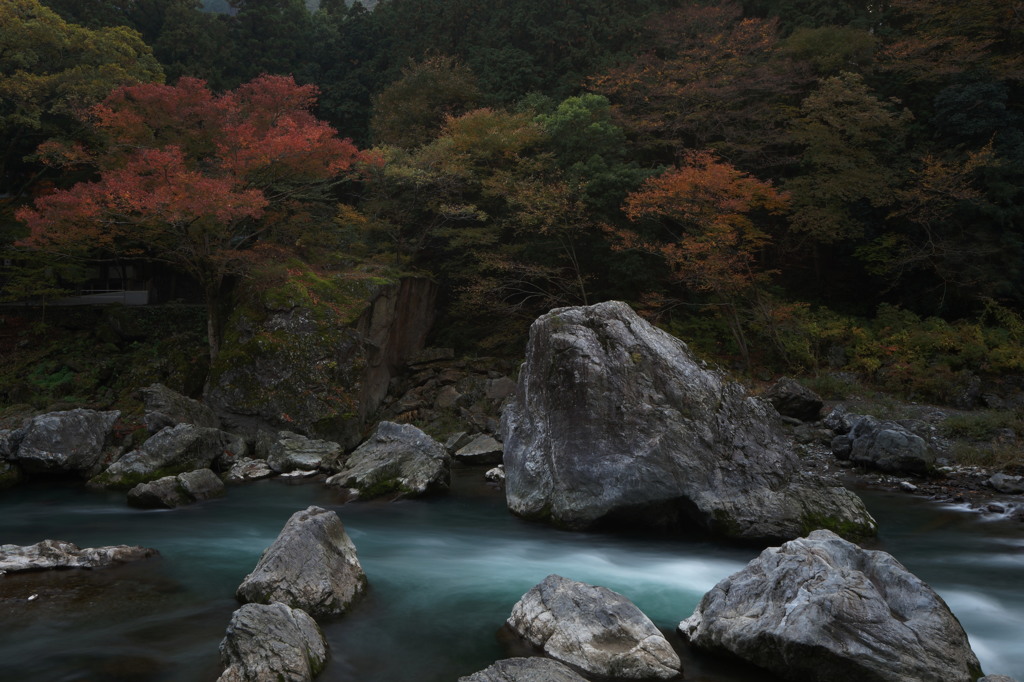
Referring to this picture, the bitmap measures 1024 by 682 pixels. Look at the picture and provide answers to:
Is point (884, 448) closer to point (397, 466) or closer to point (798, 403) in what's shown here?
point (798, 403)

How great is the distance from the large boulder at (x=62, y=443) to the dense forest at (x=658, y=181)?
4491 mm

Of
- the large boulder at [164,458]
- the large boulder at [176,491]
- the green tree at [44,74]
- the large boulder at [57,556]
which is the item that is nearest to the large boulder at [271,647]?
the large boulder at [57,556]

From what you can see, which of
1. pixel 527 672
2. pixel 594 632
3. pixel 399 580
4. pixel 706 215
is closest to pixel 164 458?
pixel 399 580

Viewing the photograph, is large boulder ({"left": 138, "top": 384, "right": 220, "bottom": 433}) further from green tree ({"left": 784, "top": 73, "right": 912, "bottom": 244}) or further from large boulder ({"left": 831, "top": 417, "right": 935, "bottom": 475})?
green tree ({"left": 784, "top": 73, "right": 912, "bottom": 244})

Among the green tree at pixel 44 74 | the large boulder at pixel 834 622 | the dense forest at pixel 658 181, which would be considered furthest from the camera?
the green tree at pixel 44 74

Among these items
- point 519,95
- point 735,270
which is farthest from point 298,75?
point 735,270

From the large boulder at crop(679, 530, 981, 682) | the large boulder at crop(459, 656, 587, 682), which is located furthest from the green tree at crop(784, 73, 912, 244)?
the large boulder at crop(459, 656, 587, 682)

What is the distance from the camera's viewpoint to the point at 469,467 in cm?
1393

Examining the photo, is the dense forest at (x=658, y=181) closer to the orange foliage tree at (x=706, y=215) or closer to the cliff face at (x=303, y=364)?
the orange foliage tree at (x=706, y=215)

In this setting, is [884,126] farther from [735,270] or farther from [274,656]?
[274,656]

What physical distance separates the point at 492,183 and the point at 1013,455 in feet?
43.8

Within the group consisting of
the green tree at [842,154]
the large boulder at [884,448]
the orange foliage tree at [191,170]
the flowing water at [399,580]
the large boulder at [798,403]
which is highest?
the green tree at [842,154]

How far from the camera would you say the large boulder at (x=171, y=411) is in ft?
45.0

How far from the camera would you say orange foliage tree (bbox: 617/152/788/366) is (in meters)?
17.1
